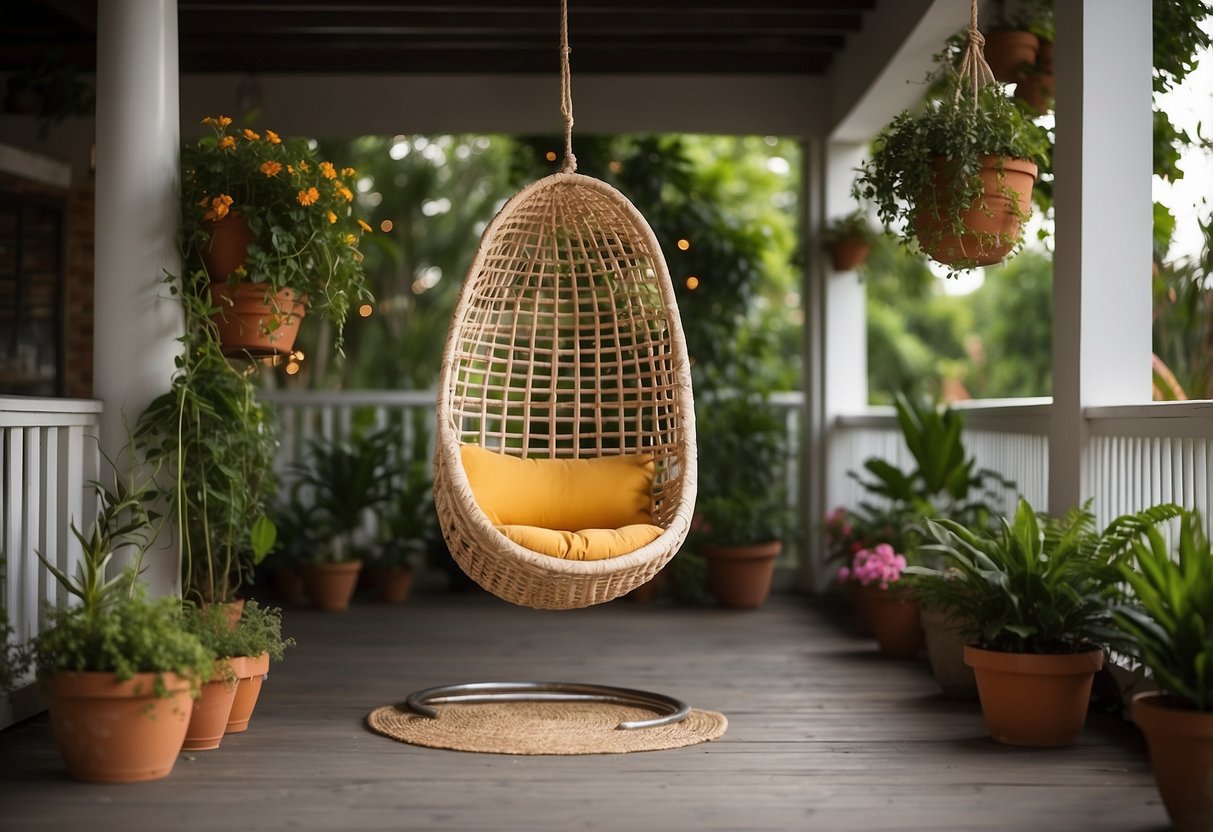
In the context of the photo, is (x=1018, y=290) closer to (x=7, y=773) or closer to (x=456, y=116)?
(x=456, y=116)

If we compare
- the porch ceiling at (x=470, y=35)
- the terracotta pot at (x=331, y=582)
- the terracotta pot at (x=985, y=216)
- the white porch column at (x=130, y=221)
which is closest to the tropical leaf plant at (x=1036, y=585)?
the terracotta pot at (x=985, y=216)

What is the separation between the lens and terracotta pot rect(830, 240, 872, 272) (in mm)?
6047

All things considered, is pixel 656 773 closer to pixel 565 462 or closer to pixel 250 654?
pixel 250 654

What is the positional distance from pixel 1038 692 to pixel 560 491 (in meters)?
1.50

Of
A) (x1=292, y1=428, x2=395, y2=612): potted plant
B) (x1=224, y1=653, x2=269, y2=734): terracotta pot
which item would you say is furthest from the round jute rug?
(x1=292, y1=428, x2=395, y2=612): potted plant

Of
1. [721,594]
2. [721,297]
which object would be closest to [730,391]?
[721,297]

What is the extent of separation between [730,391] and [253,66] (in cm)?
291

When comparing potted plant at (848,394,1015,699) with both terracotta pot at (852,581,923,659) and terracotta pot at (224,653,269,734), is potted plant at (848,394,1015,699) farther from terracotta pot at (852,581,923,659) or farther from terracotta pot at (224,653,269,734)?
terracotta pot at (224,653,269,734)

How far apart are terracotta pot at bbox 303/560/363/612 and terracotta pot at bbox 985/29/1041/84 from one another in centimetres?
347

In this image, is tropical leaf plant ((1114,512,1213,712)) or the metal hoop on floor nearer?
tropical leaf plant ((1114,512,1213,712))

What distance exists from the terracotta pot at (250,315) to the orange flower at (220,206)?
7.7 inches

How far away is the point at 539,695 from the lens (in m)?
3.62

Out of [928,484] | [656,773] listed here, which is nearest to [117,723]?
[656,773]

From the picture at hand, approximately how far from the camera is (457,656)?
443 cm
